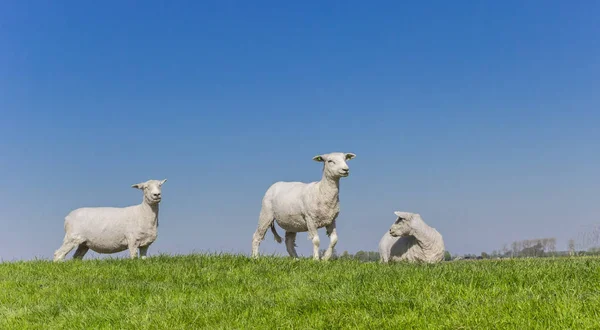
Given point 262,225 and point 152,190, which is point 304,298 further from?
point 152,190

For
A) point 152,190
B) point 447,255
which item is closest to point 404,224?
point 447,255

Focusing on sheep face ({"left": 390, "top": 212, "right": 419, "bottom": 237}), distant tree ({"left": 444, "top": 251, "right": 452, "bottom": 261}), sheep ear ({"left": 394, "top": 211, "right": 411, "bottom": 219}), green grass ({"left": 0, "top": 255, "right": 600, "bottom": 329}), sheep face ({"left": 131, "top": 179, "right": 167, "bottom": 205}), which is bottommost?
green grass ({"left": 0, "top": 255, "right": 600, "bottom": 329})

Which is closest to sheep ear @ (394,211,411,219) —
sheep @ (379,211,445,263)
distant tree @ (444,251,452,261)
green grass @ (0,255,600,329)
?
sheep @ (379,211,445,263)

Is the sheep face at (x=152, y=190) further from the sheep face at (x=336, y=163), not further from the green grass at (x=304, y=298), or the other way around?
the sheep face at (x=336, y=163)

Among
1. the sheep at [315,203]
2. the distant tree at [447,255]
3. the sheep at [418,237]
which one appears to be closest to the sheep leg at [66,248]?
the sheep at [315,203]

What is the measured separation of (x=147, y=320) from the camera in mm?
8484

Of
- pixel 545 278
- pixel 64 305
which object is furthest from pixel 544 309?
pixel 64 305

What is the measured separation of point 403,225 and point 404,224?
0.13 ft

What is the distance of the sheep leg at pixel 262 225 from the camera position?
1605cm

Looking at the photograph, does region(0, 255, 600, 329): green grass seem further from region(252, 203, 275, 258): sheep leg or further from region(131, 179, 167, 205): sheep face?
region(131, 179, 167, 205): sheep face

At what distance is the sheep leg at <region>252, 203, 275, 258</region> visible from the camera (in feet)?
52.6

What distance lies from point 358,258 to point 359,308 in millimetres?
6679

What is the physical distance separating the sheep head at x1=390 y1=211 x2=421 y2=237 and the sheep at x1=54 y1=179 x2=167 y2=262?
6.46 metres

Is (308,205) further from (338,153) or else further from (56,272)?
(56,272)
